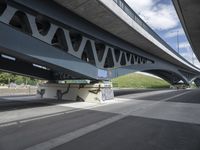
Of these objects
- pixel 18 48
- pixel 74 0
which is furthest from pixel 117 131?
pixel 74 0

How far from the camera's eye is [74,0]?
542 inches

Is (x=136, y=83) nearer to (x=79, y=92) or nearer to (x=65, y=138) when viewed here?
(x=79, y=92)

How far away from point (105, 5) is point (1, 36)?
7.04 meters

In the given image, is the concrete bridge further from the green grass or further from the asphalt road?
the green grass

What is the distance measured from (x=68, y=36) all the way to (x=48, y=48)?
3.03 meters

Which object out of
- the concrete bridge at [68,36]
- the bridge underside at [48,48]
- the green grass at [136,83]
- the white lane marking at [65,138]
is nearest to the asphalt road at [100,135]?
the white lane marking at [65,138]

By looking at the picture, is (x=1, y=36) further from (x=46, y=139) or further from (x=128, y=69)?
(x=128, y=69)

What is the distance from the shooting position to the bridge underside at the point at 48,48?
471 inches

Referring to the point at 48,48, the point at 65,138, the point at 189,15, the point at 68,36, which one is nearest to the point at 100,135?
the point at 65,138

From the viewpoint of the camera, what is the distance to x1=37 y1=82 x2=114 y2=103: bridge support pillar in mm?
20375

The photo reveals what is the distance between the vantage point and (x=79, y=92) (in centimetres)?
2164

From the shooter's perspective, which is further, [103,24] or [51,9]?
[103,24]

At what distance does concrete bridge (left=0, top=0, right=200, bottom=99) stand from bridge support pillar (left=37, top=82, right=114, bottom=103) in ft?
0.39

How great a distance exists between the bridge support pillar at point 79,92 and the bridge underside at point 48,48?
0.99 m
